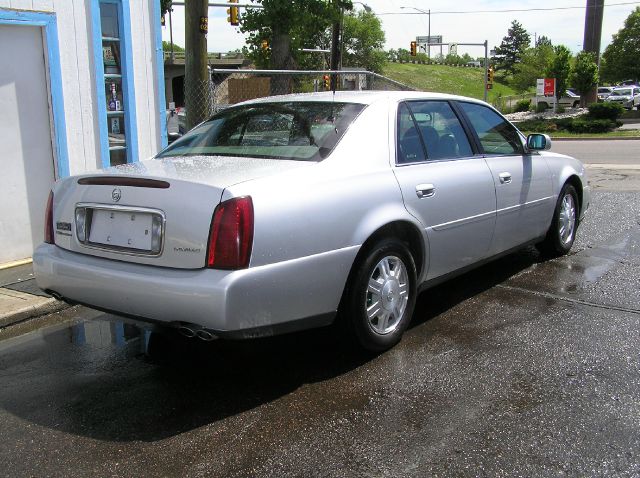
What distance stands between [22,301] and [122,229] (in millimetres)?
2070

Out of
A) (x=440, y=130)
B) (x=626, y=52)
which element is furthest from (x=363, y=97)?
(x=626, y=52)

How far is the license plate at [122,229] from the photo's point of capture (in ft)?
11.4

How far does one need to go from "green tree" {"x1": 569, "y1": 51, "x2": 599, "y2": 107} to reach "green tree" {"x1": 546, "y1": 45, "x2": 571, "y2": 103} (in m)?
1.25

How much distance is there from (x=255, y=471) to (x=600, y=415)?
1.76 meters

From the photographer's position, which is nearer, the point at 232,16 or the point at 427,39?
the point at 232,16

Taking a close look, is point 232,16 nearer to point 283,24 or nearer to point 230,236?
point 283,24

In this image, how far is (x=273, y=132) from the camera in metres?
4.33

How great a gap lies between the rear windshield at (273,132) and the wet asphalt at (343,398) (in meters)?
1.25

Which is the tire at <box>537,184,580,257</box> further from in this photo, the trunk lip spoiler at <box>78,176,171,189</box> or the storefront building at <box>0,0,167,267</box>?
the storefront building at <box>0,0,167,267</box>

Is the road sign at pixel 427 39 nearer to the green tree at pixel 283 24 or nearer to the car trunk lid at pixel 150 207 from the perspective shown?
the green tree at pixel 283 24

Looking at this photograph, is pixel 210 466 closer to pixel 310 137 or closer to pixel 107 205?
pixel 107 205

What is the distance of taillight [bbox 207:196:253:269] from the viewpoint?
322 cm

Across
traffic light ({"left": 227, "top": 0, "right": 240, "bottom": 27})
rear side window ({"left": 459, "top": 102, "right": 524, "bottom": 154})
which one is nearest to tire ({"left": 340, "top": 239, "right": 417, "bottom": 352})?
rear side window ({"left": 459, "top": 102, "right": 524, "bottom": 154})

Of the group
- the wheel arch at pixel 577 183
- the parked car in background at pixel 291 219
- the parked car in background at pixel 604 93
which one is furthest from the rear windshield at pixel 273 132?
the parked car in background at pixel 604 93
